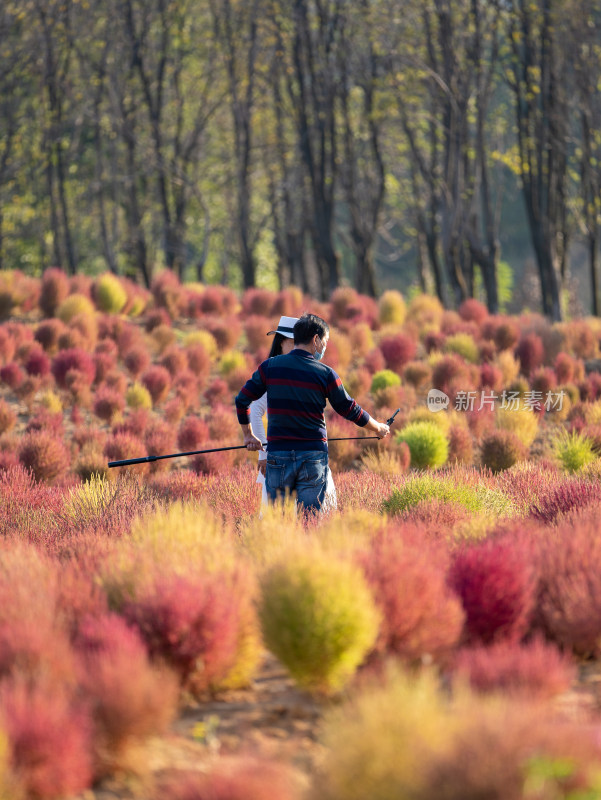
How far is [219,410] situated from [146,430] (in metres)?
1.07

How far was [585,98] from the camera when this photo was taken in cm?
1884

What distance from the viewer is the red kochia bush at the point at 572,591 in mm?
4152

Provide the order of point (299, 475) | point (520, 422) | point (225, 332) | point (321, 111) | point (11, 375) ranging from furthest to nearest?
1. point (321, 111)
2. point (225, 332)
3. point (11, 375)
4. point (520, 422)
5. point (299, 475)

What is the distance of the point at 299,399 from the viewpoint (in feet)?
18.2

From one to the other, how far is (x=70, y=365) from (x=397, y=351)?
5.06m

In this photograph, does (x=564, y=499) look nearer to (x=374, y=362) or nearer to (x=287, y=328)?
(x=287, y=328)

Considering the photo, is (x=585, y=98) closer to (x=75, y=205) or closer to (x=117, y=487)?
(x=117, y=487)

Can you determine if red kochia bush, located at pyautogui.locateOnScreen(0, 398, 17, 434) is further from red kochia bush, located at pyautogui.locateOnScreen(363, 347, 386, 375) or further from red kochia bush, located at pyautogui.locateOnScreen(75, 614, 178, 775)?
red kochia bush, located at pyautogui.locateOnScreen(75, 614, 178, 775)

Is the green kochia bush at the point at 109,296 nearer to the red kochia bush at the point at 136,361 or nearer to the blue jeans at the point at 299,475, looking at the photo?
the red kochia bush at the point at 136,361

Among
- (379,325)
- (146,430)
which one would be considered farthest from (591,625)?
(379,325)

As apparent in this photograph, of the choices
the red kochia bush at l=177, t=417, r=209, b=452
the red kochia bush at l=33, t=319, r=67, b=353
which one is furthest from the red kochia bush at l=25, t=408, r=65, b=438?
the red kochia bush at l=33, t=319, r=67, b=353

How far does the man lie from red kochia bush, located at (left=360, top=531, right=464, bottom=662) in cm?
136

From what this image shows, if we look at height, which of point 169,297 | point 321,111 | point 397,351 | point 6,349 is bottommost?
point 397,351

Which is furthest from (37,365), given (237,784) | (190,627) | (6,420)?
(237,784)
